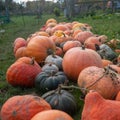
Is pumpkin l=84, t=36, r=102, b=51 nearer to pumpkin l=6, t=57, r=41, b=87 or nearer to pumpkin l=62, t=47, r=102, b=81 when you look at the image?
pumpkin l=62, t=47, r=102, b=81

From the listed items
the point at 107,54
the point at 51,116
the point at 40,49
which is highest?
the point at 51,116

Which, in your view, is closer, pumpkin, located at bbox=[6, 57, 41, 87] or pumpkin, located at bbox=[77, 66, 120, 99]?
pumpkin, located at bbox=[77, 66, 120, 99]

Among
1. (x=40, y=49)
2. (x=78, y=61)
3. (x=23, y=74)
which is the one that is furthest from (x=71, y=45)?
(x=23, y=74)

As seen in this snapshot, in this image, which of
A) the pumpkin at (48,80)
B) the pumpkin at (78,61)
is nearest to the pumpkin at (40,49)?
the pumpkin at (78,61)

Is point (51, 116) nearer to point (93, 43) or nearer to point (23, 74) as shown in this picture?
point (23, 74)

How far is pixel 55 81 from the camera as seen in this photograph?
4.54 m

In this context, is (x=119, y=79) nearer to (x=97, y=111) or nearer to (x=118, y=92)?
(x=118, y=92)

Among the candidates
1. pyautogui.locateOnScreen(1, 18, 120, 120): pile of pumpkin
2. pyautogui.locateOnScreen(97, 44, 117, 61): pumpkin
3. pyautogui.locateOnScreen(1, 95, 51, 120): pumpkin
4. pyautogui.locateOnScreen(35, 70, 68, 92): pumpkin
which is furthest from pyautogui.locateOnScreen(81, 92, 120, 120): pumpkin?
pyautogui.locateOnScreen(97, 44, 117, 61): pumpkin

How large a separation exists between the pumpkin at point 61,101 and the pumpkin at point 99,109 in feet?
2.49

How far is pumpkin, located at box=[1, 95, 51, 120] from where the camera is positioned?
11.0 ft

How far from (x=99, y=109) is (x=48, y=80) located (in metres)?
1.73

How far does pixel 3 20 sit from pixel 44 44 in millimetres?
15562

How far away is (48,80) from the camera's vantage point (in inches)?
180

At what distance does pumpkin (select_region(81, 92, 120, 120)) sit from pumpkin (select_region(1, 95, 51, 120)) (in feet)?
1.86
